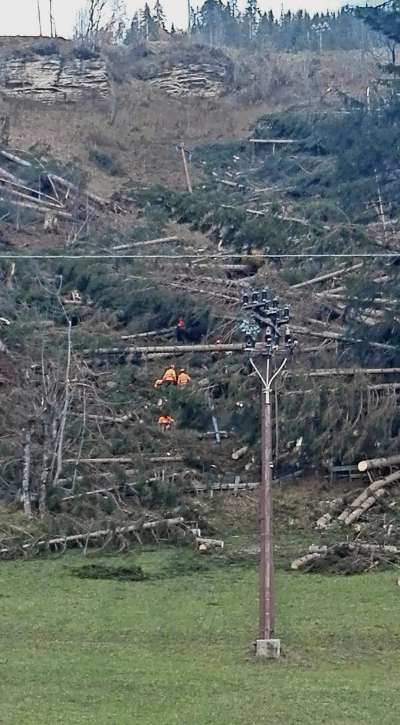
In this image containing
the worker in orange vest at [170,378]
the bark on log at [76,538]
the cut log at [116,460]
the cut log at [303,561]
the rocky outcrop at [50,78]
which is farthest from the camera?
the rocky outcrop at [50,78]

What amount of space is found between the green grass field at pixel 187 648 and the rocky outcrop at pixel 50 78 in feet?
101

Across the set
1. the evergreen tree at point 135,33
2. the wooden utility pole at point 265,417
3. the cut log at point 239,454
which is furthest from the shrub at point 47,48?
the wooden utility pole at point 265,417

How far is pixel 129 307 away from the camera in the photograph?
23.8 m

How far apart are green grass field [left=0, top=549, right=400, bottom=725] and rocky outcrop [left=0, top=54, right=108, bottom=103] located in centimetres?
3091

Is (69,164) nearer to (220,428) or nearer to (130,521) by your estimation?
(220,428)

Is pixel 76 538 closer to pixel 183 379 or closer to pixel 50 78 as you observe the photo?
pixel 183 379

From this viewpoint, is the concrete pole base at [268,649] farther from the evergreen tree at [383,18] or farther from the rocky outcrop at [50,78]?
the rocky outcrop at [50,78]

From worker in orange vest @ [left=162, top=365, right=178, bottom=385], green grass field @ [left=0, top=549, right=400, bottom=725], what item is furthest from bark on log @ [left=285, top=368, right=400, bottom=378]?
green grass field @ [left=0, top=549, right=400, bottom=725]

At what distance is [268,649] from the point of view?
13.5 meters

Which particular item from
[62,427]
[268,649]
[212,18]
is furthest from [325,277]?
[212,18]

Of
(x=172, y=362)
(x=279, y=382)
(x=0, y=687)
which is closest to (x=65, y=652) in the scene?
(x=0, y=687)

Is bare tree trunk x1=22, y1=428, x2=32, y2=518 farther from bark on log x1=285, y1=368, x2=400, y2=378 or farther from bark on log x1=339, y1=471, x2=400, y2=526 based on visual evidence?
bark on log x1=339, y1=471, x2=400, y2=526

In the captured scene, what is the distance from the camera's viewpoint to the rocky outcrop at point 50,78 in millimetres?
45750

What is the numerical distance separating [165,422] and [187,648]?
706 centimetres
